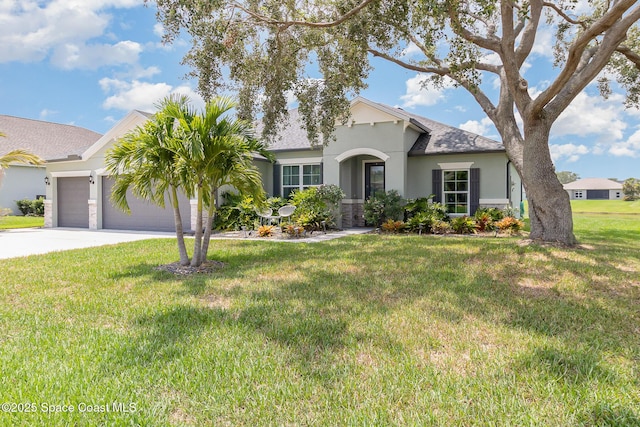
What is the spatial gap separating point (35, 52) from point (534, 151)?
2350cm

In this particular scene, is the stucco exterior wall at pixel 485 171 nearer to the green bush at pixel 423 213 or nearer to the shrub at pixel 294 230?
the green bush at pixel 423 213

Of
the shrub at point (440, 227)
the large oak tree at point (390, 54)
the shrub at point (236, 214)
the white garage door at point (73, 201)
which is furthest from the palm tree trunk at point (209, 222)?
the white garage door at point (73, 201)

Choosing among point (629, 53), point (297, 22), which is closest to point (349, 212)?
point (297, 22)

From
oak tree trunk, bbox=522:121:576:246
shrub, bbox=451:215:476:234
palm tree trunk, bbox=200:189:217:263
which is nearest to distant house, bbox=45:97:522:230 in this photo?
shrub, bbox=451:215:476:234

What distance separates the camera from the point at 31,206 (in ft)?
77.8

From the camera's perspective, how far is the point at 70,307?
494 centimetres

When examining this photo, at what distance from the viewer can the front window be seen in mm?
15164

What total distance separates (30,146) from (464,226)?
28.2m

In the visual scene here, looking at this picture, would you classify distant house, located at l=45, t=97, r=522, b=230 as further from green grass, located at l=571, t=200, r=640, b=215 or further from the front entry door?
green grass, located at l=571, t=200, r=640, b=215

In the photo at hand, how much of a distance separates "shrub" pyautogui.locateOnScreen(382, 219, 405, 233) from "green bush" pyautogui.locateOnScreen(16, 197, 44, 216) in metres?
22.7

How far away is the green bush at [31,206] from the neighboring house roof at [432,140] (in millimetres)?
17422

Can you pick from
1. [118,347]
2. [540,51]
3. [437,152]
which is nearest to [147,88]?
[437,152]

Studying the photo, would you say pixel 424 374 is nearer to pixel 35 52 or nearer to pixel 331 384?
pixel 331 384

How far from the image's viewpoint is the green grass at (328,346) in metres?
2.56
